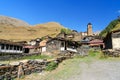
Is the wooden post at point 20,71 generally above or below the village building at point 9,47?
below

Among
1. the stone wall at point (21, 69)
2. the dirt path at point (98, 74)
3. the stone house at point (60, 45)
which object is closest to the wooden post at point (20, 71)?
the stone wall at point (21, 69)

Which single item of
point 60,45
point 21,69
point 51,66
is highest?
point 60,45

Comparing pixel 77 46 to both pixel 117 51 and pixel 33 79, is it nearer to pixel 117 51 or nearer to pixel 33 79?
pixel 117 51

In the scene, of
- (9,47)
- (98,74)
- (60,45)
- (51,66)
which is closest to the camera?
(98,74)

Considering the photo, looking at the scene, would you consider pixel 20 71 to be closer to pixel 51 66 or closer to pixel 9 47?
pixel 51 66

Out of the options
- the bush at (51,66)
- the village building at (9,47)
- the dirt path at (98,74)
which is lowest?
the dirt path at (98,74)

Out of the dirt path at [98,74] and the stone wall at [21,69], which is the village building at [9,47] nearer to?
the stone wall at [21,69]

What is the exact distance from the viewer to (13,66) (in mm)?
10195

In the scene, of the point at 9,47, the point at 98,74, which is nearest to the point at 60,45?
the point at 9,47

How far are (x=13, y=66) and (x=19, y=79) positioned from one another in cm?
89

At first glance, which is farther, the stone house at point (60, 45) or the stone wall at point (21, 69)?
the stone house at point (60, 45)

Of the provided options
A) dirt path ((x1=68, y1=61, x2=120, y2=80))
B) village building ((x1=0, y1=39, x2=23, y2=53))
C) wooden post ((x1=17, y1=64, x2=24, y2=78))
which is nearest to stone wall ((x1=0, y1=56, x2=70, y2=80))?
wooden post ((x1=17, y1=64, x2=24, y2=78))

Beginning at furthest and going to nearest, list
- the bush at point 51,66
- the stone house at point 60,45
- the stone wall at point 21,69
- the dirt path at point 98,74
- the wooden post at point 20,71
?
the stone house at point 60,45 → the bush at point 51,66 → the dirt path at point 98,74 → the wooden post at point 20,71 → the stone wall at point 21,69

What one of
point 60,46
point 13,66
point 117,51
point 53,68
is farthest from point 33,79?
point 60,46
